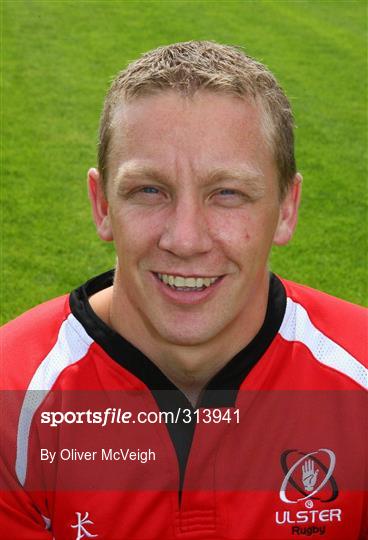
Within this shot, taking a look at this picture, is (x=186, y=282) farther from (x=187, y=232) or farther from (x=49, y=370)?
(x=49, y=370)

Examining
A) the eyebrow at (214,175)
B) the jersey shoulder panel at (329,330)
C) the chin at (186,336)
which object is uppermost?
the eyebrow at (214,175)

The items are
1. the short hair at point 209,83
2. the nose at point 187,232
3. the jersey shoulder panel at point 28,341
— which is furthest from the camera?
the jersey shoulder panel at point 28,341

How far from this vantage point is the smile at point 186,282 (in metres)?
2.27

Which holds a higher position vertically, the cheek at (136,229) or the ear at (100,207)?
the ear at (100,207)

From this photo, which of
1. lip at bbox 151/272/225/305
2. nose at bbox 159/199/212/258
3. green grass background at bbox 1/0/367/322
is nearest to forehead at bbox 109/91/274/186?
nose at bbox 159/199/212/258

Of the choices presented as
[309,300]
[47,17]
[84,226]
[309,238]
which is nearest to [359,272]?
[309,238]

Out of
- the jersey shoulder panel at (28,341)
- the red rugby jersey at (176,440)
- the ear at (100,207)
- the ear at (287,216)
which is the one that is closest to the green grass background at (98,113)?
the jersey shoulder panel at (28,341)

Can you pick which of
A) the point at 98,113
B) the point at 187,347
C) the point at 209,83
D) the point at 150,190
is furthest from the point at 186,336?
the point at 98,113

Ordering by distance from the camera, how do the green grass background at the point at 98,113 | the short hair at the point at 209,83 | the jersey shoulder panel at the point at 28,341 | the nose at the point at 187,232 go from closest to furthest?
the nose at the point at 187,232, the short hair at the point at 209,83, the jersey shoulder panel at the point at 28,341, the green grass background at the point at 98,113

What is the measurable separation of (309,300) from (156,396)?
613 mm

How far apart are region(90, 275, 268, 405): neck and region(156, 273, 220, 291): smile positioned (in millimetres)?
204

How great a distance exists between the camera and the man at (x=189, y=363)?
221cm

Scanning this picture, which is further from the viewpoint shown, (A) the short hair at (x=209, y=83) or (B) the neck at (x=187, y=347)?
(B) the neck at (x=187, y=347)

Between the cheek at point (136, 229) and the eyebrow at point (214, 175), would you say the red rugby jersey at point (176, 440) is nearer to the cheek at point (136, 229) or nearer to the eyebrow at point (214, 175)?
the cheek at point (136, 229)
